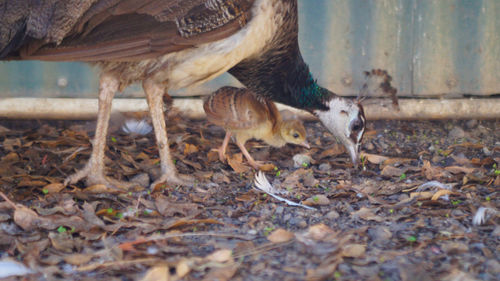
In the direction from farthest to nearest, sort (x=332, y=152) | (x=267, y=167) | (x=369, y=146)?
(x=369, y=146) < (x=332, y=152) < (x=267, y=167)

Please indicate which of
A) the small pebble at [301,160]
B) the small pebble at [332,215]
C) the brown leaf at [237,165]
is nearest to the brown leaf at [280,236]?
the small pebble at [332,215]

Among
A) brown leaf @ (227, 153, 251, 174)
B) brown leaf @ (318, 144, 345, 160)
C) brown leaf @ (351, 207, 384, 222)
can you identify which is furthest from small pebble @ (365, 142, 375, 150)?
brown leaf @ (351, 207, 384, 222)

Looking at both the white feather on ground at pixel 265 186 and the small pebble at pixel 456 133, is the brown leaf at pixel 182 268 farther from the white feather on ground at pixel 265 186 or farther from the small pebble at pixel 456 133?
A: the small pebble at pixel 456 133

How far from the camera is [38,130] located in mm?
4598

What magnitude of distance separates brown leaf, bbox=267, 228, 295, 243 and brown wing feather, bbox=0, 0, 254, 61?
1292mm

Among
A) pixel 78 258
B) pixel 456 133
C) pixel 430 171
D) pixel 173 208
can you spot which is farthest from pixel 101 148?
pixel 456 133

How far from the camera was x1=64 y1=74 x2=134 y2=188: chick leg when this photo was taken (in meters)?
3.47

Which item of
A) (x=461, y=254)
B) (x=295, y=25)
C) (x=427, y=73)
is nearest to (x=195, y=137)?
(x=295, y=25)

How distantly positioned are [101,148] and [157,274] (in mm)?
1588

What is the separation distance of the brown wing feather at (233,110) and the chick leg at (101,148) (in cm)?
78

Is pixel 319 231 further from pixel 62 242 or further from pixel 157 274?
pixel 62 242

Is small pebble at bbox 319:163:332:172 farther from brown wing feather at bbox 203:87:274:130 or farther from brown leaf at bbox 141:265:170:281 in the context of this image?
brown leaf at bbox 141:265:170:281

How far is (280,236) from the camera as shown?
252 cm

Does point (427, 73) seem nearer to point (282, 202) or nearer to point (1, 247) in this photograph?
point (282, 202)
